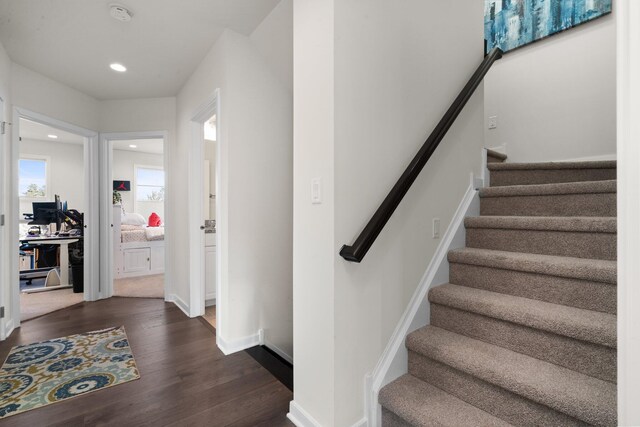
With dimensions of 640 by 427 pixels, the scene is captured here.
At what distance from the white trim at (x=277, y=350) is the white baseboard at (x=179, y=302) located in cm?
123

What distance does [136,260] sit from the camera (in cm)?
530

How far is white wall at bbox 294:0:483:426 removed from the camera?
138 cm

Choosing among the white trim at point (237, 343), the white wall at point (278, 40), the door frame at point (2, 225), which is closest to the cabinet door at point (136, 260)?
the door frame at point (2, 225)

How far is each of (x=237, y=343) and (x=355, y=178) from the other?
1792 mm

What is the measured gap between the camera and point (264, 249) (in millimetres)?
2648

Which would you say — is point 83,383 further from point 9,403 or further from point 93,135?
point 93,135

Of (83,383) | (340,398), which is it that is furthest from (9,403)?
(340,398)

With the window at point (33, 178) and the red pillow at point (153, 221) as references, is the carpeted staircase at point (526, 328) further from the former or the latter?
the window at point (33, 178)

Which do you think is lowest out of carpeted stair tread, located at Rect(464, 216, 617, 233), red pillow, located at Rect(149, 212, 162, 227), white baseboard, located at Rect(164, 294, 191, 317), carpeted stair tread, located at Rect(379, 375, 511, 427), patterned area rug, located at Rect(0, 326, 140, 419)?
patterned area rug, located at Rect(0, 326, 140, 419)

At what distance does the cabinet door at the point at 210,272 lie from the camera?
3.67 meters

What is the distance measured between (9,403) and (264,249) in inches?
69.8

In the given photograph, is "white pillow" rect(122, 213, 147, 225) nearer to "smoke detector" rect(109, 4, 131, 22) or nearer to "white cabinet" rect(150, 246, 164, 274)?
"white cabinet" rect(150, 246, 164, 274)

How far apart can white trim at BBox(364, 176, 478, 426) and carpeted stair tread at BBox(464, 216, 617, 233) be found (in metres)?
0.13

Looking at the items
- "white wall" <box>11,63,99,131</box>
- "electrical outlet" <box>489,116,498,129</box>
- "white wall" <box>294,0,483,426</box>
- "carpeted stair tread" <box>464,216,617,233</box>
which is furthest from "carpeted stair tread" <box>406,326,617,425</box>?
"white wall" <box>11,63,99,131</box>
